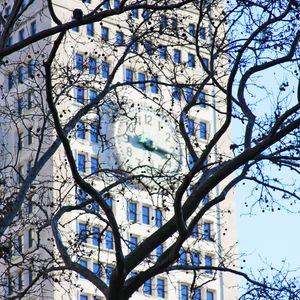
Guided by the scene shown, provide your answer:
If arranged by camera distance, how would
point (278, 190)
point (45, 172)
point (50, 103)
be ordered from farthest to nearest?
point (45, 172)
point (278, 190)
point (50, 103)

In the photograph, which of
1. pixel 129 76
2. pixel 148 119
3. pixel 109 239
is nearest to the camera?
pixel 109 239

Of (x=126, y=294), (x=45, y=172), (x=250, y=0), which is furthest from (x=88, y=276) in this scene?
(x=45, y=172)

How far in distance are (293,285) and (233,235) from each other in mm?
65367

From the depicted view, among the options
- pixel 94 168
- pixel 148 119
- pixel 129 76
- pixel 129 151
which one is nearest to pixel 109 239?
pixel 129 76

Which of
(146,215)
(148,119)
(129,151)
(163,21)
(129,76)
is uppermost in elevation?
(148,119)

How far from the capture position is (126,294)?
76.3 feet

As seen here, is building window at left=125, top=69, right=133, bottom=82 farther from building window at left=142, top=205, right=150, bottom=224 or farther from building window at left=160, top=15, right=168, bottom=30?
building window at left=160, top=15, right=168, bottom=30

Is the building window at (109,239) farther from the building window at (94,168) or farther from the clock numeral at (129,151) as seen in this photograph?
the clock numeral at (129,151)

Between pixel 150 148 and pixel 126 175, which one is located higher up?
pixel 150 148

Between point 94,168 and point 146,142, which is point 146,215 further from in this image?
point 94,168

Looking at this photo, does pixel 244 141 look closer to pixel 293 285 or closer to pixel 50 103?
pixel 293 285

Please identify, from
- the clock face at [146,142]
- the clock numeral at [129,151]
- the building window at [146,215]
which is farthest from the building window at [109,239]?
the clock numeral at [129,151]

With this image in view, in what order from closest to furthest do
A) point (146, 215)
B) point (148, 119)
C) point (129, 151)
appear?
1. point (146, 215)
2. point (129, 151)
3. point (148, 119)

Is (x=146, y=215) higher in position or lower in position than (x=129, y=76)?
lower
